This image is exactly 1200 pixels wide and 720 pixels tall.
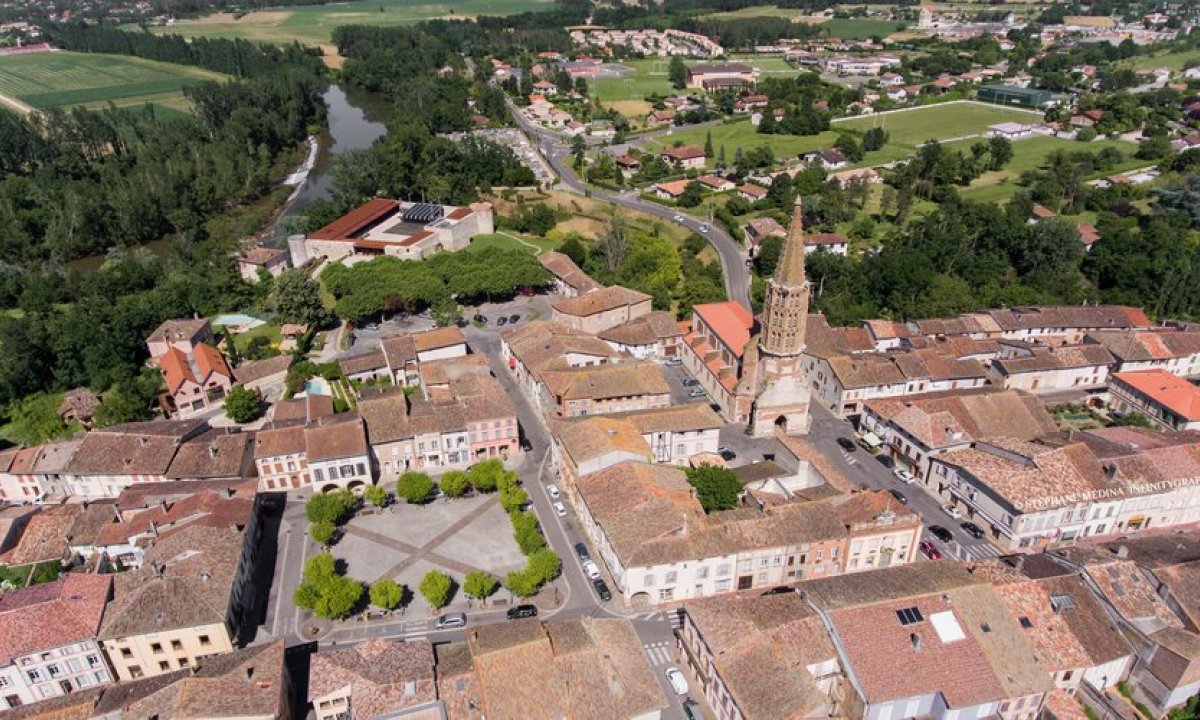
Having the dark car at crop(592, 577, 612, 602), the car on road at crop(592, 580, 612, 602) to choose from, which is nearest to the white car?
the dark car at crop(592, 577, 612, 602)

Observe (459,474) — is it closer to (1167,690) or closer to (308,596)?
(308,596)

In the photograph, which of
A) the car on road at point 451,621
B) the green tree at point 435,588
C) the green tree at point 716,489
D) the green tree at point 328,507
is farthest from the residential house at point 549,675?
the green tree at point 328,507

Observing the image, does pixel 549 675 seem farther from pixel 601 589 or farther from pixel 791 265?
pixel 791 265

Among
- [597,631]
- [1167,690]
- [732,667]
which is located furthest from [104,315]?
[1167,690]

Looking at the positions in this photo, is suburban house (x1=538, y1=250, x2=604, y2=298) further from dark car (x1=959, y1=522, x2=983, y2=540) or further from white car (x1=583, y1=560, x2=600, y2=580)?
dark car (x1=959, y1=522, x2=983, y2=540)

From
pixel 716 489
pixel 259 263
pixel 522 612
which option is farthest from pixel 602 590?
pixel 259 263
